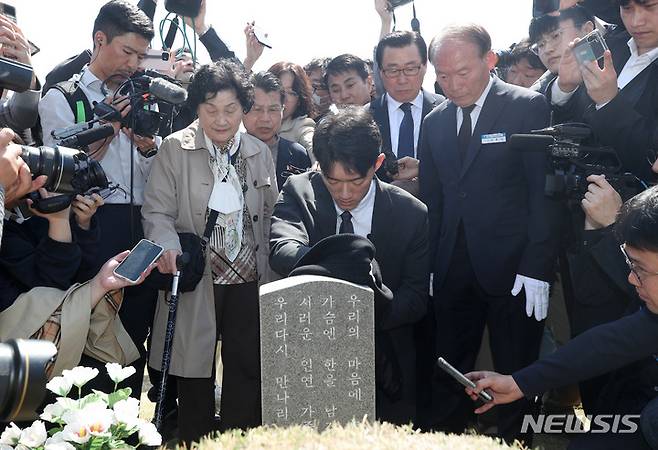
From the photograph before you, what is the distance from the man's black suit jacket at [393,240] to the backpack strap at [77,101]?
3.89 feet

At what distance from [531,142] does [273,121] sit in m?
2.12

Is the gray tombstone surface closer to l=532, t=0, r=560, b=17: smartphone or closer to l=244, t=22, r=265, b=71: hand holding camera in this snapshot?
l=532, t=0, r=560, b=17: smartphone


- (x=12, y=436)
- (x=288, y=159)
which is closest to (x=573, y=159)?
(x=288, y=159)

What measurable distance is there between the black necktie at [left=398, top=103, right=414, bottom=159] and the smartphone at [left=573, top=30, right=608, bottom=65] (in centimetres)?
143

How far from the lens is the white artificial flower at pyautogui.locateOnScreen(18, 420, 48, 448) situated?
2.51 meters

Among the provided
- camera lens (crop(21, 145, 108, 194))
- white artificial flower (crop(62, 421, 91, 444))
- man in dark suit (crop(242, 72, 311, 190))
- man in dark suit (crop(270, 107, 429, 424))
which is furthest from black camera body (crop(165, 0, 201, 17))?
white artificial flower (crop(62, 421, 91, 444))

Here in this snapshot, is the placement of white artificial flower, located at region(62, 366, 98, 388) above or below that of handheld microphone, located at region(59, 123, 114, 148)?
below

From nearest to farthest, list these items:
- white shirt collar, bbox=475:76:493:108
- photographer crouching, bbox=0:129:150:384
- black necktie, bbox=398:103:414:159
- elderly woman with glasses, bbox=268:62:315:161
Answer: photographer crouching, bbox=0:129:150:384
white shirt collar, bbox=475:76:493:108
black necktie, bbox=398:103:414:159
elderly woman with glasses, bbox=268:62:315:161

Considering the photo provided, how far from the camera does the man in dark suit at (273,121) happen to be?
5.30 meters

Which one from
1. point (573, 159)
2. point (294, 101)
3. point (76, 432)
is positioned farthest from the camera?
point (294, 101)

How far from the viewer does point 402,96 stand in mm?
5199

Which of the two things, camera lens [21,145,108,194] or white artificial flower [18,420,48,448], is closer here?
white artificial flower [18,420,48,448]

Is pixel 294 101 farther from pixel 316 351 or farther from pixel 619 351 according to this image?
pixel 619 351

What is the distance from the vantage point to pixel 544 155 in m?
4.11
